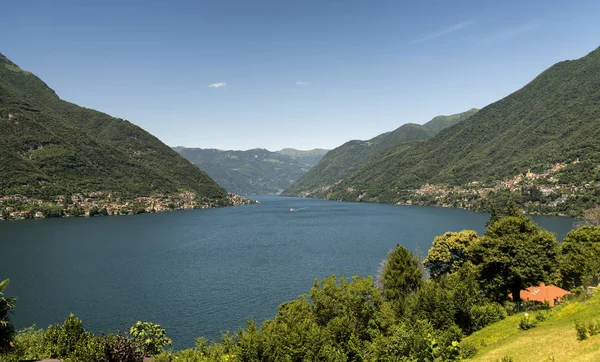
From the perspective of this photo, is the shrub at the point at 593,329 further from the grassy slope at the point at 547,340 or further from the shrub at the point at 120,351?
the shrub at the point at 120,351

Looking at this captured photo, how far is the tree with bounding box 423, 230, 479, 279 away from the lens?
228 ft

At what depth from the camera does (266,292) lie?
81438mm

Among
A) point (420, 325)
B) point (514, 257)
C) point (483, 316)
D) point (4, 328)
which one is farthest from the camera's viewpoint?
point (514, 257)

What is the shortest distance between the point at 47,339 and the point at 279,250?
9413 centimetres

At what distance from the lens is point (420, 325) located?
35031mm

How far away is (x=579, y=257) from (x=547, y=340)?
37.2 m

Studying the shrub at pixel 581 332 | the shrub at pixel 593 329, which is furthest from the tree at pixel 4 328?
the shrub at pixel 593 329

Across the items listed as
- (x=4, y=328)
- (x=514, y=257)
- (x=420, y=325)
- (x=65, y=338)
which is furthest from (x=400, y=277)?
(x=4, y=328)

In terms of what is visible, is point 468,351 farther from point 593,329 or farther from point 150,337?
point 150,337

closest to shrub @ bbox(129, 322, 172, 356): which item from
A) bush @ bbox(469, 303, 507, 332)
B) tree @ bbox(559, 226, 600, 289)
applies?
bush @ bbox(469, 303, 507, 332)

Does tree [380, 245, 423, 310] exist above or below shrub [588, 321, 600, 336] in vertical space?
below

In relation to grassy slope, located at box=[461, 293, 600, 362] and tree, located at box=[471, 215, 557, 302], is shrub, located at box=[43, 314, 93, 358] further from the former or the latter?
tree, located at box=[471, 215, 557, 302]

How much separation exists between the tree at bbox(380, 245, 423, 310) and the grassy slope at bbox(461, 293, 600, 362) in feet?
Result: 64.7

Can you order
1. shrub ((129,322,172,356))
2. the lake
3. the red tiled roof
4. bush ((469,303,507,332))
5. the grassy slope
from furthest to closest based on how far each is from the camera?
the lake < the red tiled roof < shrub ((129,322,172,356)) < bush ((469,303,507,332)) < the grassy slope
